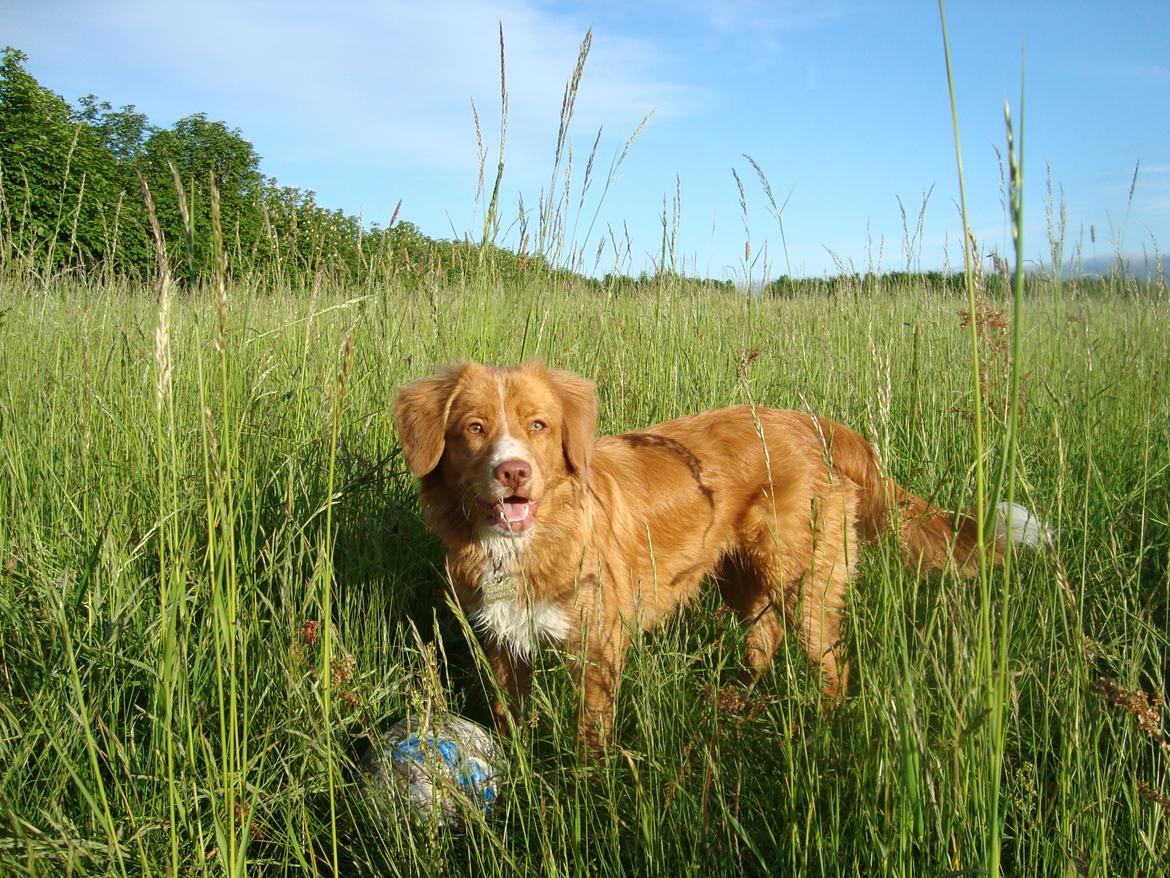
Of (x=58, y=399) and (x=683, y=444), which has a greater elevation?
(x=58, y=399)

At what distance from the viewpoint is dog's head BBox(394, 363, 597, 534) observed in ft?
8.33

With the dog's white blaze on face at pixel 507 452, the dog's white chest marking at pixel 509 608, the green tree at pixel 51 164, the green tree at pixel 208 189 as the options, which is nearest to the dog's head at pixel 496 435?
the dog's white blaze on face at pixel 507 452

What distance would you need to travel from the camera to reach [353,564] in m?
2.82

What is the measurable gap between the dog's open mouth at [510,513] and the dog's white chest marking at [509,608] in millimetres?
73

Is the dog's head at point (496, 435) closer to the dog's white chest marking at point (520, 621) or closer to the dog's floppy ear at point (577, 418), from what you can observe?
the dog's floppy ear at point (577, 418)

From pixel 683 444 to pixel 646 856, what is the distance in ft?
5.96

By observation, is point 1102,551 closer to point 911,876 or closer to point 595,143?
point 911,876

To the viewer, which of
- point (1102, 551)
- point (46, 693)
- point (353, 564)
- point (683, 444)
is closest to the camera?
point (46, 693)

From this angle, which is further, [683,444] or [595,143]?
[683,444]

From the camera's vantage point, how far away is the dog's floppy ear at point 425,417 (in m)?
2.64

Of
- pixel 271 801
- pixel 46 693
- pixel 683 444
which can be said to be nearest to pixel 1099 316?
pixel 683 444

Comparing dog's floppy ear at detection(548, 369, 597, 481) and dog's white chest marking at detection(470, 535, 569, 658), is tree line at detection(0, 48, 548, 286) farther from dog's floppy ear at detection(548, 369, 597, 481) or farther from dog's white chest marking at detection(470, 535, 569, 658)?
dog's white chest marking at detection(470, 535, 569, 658)

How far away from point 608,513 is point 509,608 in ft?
1.73

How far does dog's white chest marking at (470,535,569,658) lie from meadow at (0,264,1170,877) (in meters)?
0.21
